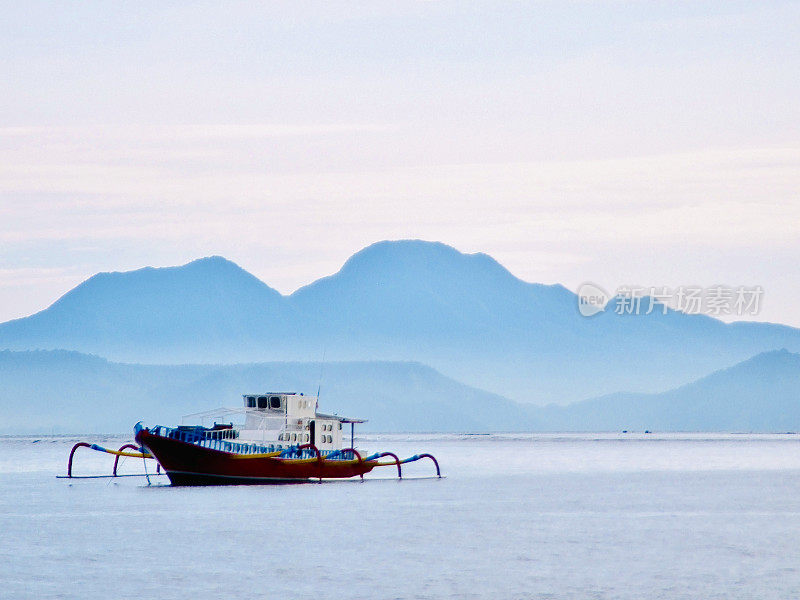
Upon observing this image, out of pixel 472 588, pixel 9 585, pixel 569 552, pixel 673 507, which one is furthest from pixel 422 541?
pixel 673 507

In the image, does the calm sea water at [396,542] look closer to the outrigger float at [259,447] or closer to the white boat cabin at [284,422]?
the outrigger float at [259,447]

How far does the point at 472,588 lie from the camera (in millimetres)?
47312

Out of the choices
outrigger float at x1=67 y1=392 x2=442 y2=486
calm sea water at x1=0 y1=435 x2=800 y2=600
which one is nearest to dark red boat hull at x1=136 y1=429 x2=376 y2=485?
outrigger float at x1=67 y1=392 x2=442 y2=486

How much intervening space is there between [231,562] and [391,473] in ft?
246

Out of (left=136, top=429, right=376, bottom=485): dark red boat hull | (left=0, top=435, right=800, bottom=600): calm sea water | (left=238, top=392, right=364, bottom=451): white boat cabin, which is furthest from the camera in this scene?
(left=238, top=392, right=364, bottom=451): white boat cabin

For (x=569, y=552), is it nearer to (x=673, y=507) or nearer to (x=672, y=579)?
(x=672, y=579)

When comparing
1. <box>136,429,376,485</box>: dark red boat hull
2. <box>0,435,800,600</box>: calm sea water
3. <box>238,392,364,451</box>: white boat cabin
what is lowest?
<box>0,435,800,600</box>: calm sea water

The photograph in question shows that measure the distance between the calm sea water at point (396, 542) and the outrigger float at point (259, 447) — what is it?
5.37ft

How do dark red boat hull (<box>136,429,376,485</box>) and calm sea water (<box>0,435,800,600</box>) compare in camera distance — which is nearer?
calm sea water (<box>0,435,800,600</box>)

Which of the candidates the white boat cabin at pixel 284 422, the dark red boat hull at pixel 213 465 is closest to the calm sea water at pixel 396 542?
the dark red boat hull at pixel 213 465

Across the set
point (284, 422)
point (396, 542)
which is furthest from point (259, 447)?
point (396, 542)

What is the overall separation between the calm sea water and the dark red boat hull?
123cm

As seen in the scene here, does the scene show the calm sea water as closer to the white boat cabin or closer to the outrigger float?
the outrigger float

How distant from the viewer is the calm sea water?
48094 mm
